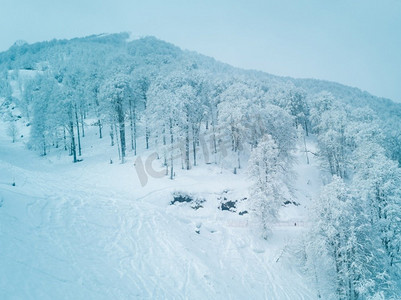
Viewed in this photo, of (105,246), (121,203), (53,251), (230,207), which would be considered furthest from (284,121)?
(53,251)

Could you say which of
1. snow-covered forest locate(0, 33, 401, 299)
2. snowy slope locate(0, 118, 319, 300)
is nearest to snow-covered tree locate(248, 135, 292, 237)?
snow-covered forest locate(0, 33, 401, 299)

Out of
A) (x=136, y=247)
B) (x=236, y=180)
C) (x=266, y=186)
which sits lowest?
(x=236, y=180)

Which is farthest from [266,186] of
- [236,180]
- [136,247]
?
[136,247]

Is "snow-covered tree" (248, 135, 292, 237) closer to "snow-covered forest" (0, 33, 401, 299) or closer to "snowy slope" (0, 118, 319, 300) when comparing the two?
"snow-covered forest" (0, 33, 401, 299)

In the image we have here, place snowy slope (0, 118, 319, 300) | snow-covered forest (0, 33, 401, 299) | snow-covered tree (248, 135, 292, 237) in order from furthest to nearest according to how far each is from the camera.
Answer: snow-covered tree (248, 135, 292, 237), snow-covered forest (0, 33, 401, 299), snowy slope (0, 118, 319, 300)

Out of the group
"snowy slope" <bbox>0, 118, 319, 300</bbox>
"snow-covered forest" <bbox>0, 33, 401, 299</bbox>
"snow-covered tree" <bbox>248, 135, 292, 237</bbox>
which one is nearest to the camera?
"snowy slope" <bbox>0, 118, 319, 300</bbox>

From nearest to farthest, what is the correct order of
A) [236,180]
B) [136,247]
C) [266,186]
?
[136,247] < [266,186] < [236,180]

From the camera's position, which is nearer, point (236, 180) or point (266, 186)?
point (266, 186)

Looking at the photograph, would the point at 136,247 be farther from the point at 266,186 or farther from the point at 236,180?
the point at 236,180

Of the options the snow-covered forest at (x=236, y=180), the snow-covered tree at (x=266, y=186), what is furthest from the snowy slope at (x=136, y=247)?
the snow-covered tree at (x=266, y=186)
